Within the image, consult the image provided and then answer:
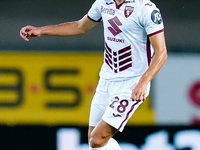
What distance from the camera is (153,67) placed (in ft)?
11.3

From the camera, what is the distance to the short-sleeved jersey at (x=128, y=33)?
3545 mm

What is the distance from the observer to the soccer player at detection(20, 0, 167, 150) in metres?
3.54

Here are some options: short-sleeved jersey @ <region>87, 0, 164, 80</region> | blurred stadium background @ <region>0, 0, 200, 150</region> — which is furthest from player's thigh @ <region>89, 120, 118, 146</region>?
blurred stadium background @ <region>0, 0, 200, 150</region>

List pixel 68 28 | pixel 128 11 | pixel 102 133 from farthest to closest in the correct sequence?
1. pixel 68 28
2. pixel 102 133
3. pixel 128 11

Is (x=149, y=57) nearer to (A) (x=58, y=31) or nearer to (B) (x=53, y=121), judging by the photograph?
(A) (x=58, y=31)

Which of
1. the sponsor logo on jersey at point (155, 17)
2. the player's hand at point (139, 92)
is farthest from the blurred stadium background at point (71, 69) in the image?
the player's hand at point (139, 92)

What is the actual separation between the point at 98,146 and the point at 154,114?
11.4 ft

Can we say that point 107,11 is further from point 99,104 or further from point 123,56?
point 99,104

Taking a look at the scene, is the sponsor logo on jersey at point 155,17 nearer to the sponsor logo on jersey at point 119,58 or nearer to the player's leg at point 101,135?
the sponsor logo on jersey at point 119,58

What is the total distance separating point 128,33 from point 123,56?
0.17 meters

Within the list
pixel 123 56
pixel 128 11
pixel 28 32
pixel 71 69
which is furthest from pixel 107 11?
pixel 71 69

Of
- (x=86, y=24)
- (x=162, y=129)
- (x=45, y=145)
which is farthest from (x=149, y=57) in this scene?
(x=45, y=145)

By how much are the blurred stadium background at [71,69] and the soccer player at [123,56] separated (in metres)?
3.20

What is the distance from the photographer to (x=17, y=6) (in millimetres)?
7184
